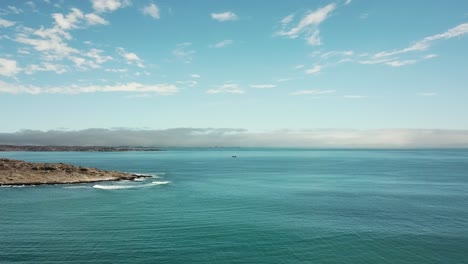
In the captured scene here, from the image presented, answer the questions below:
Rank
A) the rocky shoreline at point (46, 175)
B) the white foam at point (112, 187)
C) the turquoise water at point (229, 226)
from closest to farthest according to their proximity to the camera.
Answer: the turquoise water at point (229, 226) → the white foam at point (112, 187) → the rocky shoreline at point (46, 175)

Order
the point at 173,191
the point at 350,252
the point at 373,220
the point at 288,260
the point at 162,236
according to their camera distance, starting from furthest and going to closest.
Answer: the point at 173,191, the point at 373,220, the point at 162,236, the point at 350,252, the point at 288,260

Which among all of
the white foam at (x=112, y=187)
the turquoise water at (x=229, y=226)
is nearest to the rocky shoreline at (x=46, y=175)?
the white foam at (x=112, y=187)

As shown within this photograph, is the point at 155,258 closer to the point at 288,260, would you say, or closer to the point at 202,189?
the point at 288,260

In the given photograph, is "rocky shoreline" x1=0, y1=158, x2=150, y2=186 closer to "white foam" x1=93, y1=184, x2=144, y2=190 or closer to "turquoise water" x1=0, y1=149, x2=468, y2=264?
"white foam" x1=93, y1=184, x2=144, y2=190

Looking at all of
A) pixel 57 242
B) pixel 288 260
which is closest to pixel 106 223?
pixel 57 242

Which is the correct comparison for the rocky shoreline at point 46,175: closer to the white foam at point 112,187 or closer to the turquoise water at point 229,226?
the white foam at point 112,187

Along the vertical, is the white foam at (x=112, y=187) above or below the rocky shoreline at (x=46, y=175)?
below

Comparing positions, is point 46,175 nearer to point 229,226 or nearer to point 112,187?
point 112,187

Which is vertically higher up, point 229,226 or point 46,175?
point 46,175

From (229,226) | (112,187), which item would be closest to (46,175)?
(112,187)
